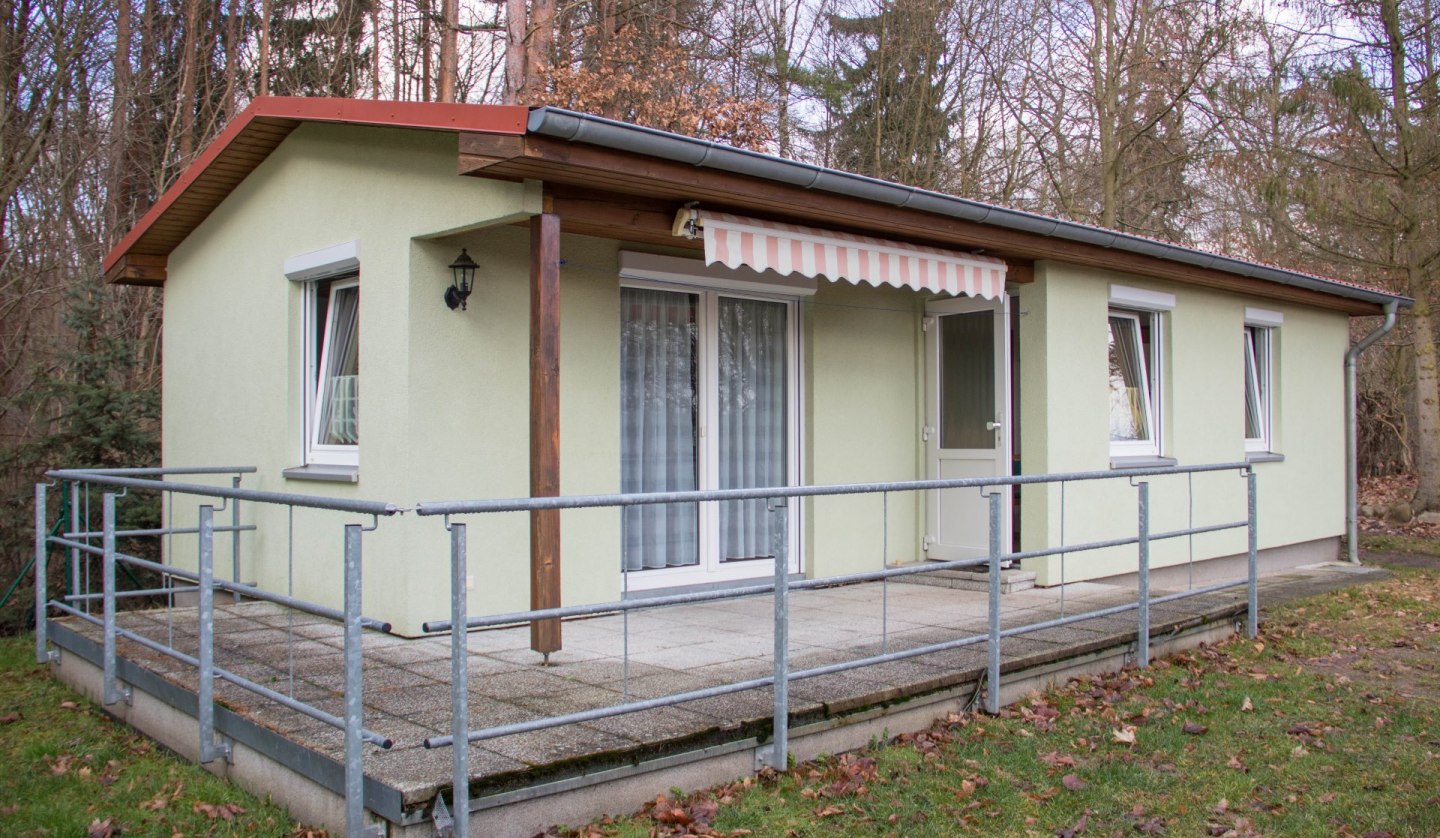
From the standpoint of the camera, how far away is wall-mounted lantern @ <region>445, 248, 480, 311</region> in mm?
6445

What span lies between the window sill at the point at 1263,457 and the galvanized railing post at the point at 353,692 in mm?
9892

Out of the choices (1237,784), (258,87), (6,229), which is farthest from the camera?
(258,87)

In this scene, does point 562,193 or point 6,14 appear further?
point 6,14

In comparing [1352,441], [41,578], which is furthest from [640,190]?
[1352,441]

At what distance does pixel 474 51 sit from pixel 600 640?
13889mm

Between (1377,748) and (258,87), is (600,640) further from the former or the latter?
(258,87)

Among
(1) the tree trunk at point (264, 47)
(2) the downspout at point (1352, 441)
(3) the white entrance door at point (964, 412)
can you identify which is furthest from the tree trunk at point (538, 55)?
(2) the downspout at point (1352, 441)

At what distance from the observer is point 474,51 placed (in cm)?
1772

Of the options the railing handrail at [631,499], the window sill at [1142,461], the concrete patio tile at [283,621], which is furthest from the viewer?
the window sill at [1142,461]

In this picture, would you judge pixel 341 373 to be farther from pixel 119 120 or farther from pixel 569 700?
pixel 119 120

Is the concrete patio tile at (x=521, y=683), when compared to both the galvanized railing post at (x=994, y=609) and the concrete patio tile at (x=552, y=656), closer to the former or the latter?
the concrete patio tile at (x=552, y=656)

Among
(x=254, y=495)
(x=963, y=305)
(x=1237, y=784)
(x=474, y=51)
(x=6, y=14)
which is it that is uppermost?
(x=474, y=51)

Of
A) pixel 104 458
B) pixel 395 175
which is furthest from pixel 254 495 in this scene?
pixel 104 458

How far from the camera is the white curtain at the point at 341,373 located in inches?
294
